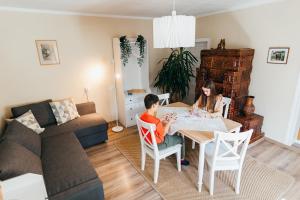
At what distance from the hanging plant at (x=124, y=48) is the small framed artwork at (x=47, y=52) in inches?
47.1

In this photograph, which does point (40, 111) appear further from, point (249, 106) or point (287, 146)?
point (287, 146)

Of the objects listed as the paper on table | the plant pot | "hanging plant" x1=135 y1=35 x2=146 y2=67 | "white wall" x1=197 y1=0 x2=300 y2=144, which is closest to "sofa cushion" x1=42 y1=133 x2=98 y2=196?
the paper on table

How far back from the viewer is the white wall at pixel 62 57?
2924mm

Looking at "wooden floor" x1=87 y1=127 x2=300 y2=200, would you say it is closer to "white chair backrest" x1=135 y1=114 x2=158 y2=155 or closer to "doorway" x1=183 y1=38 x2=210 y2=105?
"white chair backrest" x1=135 y1=114 x2=158 y2=155

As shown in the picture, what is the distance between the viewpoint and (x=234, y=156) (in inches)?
80.8

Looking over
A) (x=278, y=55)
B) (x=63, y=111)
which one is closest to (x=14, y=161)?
(x=63, y=111)

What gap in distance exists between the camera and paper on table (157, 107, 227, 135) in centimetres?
217

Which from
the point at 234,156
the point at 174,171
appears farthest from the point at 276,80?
the point at 174,171

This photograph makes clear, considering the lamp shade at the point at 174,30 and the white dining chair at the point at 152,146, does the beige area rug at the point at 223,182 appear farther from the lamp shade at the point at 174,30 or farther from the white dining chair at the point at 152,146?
the lamp shade at the point at 174,30

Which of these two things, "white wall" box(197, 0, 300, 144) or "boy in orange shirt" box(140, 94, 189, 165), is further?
"white wall" box(197, 0, 300, 144)

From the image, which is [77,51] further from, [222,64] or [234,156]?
[234,156]

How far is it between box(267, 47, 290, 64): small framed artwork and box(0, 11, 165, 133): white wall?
2.52m

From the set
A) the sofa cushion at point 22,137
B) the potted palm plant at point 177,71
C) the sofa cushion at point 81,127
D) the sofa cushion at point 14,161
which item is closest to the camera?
the sofa cushion at point 14,161

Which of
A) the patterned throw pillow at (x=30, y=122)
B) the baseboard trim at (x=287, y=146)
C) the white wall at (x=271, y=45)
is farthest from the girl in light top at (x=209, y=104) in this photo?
the patterned throw pillow at (x=30, y=122)
